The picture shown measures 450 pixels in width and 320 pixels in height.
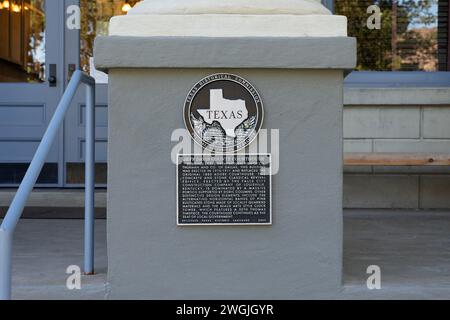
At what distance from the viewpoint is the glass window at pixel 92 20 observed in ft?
27.3

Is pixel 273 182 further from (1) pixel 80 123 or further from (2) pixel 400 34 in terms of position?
(2) pixel 400 34

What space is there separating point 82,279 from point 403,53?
17.6ft

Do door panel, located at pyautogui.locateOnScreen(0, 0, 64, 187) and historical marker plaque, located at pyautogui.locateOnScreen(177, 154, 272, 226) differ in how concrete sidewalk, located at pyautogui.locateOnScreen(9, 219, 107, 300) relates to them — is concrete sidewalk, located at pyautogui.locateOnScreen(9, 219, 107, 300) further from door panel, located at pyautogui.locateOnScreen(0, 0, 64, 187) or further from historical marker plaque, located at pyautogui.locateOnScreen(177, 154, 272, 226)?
door panel, located at pyautogui.locateOnScreen(0, 0, 64, 187)

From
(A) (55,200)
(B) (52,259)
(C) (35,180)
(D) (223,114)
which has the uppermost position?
(D) (223,114)

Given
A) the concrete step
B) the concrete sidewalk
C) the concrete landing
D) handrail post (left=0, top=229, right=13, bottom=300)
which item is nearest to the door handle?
the concrete step

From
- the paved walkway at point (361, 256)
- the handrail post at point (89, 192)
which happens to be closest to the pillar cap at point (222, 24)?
the handrail post at point (89, 192)

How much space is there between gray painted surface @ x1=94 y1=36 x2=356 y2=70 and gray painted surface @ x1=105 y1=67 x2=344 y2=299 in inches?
2.6

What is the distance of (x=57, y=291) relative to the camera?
409cm

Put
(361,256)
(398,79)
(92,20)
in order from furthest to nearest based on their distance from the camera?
(92,20) → (398,79) → (361,256)

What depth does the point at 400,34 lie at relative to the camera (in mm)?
8508

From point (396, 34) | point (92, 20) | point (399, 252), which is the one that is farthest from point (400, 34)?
point (399, 252)

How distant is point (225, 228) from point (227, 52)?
98 centimetres

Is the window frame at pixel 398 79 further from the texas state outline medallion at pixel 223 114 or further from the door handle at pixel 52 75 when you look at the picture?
the texas state outline medallion at pixel 223 114

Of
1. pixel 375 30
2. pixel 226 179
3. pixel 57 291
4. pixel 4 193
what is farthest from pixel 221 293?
pixel 375 30
